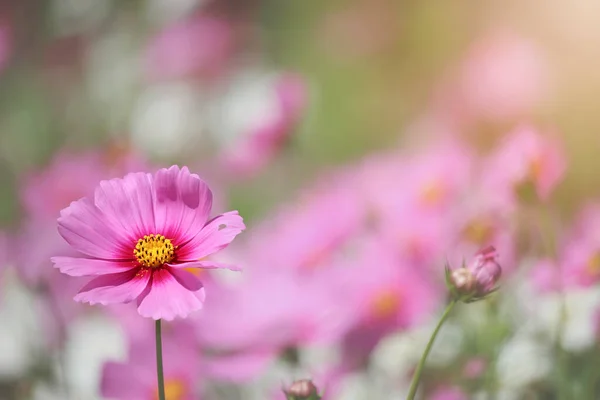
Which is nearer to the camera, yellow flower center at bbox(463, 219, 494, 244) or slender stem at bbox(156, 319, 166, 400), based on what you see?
slender stem at bbox(156, 319, 166, 400)

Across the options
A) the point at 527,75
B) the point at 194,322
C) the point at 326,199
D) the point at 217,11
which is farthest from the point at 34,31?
the point at 194,322

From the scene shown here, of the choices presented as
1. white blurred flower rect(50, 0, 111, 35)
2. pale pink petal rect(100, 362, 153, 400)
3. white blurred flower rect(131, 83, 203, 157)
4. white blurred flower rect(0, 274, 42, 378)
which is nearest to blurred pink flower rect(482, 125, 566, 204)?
pale pink petal rect(100, 362, 153, 400)

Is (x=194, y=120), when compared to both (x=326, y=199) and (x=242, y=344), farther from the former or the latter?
(x=242, y=344)

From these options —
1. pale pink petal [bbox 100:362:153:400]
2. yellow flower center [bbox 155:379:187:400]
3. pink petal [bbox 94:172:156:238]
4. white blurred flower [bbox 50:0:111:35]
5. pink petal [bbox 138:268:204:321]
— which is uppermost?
white blurred flower [bbox 50:0:111:35]

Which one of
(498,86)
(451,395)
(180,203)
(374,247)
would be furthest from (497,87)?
(180,203)

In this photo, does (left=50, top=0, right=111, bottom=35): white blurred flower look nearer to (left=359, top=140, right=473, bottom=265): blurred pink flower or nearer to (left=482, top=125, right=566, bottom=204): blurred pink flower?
(left=359, top=140, right=473, bottom=265): blurred pink flower

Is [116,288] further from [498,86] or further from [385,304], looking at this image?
[498,86]
